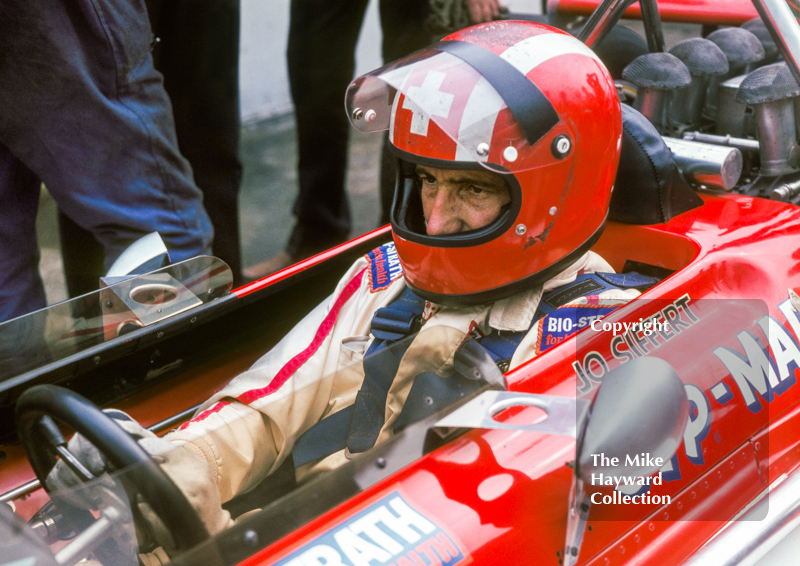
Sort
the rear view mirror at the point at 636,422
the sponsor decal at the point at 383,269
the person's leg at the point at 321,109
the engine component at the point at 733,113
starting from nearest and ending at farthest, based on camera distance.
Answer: the rear view mirror at the point at 636,422 → the sponsor decal at the point at 383,269 → the engine component at the point at 733,113 → the person's leg at the point at 321,109

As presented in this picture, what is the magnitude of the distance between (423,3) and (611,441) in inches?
106

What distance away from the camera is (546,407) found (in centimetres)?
102

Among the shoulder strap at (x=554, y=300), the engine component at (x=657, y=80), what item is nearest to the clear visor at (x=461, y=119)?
the shoulder strap at (x=554, y=300)

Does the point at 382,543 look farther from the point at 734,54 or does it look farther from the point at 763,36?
the point at 763,36

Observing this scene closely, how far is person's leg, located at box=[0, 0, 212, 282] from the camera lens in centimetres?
187

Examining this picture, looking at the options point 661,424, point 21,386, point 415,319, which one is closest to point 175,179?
point 21,386

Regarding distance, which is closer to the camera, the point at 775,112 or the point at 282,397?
the point at 282,397

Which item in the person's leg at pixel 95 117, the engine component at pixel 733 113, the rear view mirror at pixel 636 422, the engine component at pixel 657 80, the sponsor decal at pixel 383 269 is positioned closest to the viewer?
the rear view mirror at pixel 636 422

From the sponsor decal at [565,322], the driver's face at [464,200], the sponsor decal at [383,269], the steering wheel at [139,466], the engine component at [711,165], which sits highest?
the driver's face at [464,200]

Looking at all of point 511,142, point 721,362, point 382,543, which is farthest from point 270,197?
point 382,543

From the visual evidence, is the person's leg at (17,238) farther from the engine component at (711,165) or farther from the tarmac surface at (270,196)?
the engine component at (711,165)

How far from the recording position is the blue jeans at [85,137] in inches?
73.7

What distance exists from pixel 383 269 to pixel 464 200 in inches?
15.2

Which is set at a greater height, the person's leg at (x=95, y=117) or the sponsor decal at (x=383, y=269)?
the person's leg at (x=95, y=117)
